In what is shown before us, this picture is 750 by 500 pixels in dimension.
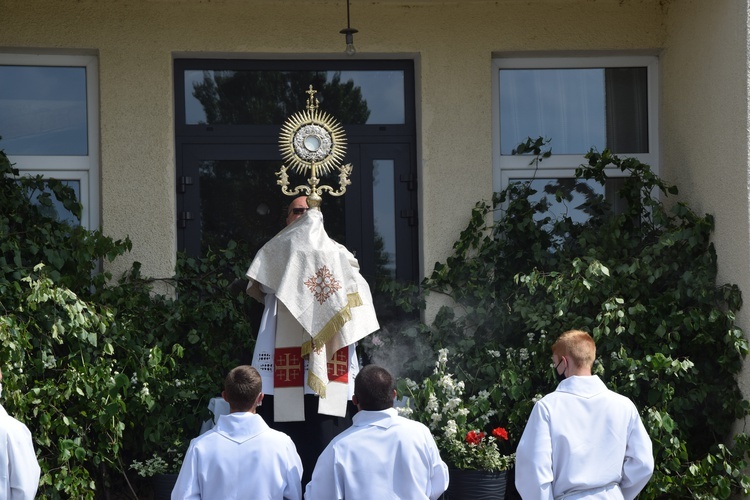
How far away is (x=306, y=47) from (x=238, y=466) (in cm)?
393

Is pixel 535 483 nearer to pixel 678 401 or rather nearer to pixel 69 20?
pixel 678 401

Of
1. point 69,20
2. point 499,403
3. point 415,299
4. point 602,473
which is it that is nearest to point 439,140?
point 415,299

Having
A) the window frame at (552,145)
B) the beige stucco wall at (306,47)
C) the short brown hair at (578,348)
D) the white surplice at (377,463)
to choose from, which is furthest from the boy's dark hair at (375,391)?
the window frame at (552,145)

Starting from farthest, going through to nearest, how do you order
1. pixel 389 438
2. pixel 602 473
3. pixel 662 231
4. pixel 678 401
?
pixel 662 231 → pixel 678 401 → pixel 602 473 → pixel 389 438

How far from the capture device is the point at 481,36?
8.93 meters

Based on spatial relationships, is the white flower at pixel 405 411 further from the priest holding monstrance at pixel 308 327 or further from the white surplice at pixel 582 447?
the white surplice at pixel 582 447

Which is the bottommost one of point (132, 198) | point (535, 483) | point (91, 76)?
point (535, 483)

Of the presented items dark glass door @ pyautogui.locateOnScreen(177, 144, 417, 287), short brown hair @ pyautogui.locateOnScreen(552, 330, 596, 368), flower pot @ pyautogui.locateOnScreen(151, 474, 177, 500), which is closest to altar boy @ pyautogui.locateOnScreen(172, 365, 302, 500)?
short brown hair @ pyautogui.locateOnScreen(552, 330, 596, 368)

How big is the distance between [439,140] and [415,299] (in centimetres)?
110

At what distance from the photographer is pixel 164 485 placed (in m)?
7.47

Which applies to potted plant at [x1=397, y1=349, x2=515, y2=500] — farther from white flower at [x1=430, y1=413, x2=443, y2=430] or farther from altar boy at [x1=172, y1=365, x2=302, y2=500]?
altar boy at [x1=172, y1=365, x2=302, y2=500]

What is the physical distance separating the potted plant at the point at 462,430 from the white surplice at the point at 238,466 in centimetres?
189

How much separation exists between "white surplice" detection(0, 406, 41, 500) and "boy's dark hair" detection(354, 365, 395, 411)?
151 centimetres

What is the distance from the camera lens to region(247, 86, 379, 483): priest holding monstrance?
23.9ft
